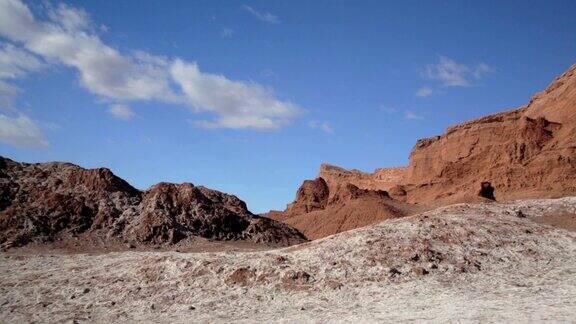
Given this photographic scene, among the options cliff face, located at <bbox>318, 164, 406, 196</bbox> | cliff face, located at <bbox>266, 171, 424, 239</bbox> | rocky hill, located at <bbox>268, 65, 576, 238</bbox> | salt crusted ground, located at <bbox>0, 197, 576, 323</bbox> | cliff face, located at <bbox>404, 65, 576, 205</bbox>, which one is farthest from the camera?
cliff face, located at <bbox>318, 164, 406, 196</bbox>

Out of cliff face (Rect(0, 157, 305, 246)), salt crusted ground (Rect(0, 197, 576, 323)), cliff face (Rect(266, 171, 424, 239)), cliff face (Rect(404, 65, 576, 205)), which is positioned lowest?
salt crusted ground (Rect(0, 197, 576, 323))

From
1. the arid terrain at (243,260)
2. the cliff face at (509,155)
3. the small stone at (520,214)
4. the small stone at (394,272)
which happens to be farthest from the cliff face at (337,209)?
the small stone at (394,272)

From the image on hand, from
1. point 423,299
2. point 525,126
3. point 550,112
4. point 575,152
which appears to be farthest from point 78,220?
point 550,112

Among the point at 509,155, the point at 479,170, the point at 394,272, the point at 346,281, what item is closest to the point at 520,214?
the point at 394,272

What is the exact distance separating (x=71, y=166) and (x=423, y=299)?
81.3ft

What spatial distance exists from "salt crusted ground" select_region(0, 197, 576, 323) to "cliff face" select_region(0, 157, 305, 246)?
6.24m

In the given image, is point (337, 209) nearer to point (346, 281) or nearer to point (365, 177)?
point (346, 281)

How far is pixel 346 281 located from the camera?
14.4 m

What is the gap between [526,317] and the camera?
34.1 feet

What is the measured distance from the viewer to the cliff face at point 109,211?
25.5 m

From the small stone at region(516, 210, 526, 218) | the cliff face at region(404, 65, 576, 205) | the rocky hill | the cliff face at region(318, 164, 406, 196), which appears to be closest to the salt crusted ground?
the small stone at region(516, 210, 526, 218)

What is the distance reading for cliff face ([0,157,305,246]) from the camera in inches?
1003

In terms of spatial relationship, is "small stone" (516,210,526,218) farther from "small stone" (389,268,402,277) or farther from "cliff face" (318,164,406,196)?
"cliff face" (318,164,406,196)

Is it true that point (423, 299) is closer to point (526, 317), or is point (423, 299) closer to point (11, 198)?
point (526, 317)
